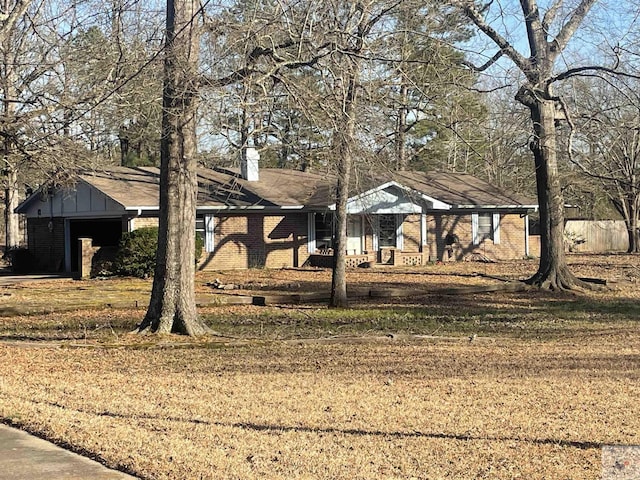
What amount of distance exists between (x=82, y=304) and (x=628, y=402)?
599 inches

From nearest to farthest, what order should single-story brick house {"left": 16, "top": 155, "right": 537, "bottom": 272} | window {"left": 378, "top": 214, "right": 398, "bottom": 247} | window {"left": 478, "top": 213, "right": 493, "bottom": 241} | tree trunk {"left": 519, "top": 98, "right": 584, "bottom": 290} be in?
tree trunk {"left": 519, "top": 98, "right": 584, "bottom": 290} < single-story brick house {"left": 16, "top": 155, "right": 537, "bottom": 272} < window {"left": 378, "top": 214, "right": 398, "bottom": 247} < window {"left": 478, "top": 213, "right": 493, "bottom": 241}

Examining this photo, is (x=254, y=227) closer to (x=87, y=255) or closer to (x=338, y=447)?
(x=87, y=255)

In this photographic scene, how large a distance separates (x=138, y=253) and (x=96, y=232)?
733 cm

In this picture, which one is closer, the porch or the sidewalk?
the sidewalk

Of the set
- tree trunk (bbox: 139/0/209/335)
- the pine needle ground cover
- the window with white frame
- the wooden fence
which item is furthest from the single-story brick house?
tree trunk (bbox: 139/0/209/335)

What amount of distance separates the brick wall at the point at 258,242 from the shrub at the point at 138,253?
118 inches

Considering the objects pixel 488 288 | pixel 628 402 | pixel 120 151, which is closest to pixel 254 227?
pixel 488 288

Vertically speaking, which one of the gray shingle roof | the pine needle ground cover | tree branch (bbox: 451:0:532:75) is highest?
tree branch (bbox: 451:0:532:75)

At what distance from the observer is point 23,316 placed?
66.1 ft

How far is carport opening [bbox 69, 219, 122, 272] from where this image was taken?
3519 centimetres

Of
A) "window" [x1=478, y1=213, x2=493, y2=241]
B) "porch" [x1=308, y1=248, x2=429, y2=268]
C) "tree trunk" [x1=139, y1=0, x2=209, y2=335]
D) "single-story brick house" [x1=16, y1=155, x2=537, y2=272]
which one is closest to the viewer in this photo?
"tree trunk" [x1=139, y1=0, x2=209, y2=335]

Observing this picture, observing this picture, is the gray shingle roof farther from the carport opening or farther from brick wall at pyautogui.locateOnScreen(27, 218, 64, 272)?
brick wall at pyautogui.locateOnScreen(27, 218, 64, 272)

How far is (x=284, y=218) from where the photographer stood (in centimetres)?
3394

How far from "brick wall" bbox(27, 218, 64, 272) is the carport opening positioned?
0.47 metres
